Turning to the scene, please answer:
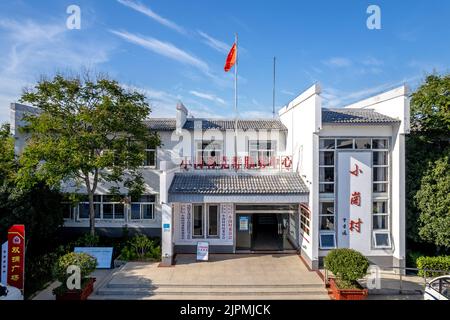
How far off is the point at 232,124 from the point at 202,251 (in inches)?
246

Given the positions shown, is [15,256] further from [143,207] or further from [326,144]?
[326,144]

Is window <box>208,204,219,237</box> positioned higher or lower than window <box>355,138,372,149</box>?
lower

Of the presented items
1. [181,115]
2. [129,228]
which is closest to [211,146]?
[181,115]

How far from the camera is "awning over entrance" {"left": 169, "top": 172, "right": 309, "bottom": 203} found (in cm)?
1051

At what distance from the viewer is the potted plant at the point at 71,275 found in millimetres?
7738

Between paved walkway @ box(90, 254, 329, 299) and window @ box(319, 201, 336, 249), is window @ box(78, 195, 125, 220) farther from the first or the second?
window @ box(319, 201, 336, 249)

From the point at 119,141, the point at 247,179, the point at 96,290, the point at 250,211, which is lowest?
the point at 96,290

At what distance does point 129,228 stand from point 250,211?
5.75 meters

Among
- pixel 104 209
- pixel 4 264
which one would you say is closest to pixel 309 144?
pixel 104 209

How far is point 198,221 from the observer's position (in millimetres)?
11938

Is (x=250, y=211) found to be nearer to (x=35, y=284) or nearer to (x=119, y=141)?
(x=119, y=141)

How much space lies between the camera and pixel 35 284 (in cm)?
887

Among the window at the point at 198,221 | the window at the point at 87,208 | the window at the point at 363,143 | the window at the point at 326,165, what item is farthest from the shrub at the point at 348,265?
the window at the point at 87,208

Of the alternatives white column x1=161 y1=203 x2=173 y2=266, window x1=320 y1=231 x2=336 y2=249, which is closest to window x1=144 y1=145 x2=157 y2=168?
white column x1=161 y1=203 x2=173 y2=266
